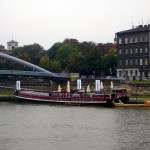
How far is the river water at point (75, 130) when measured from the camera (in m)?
35.8

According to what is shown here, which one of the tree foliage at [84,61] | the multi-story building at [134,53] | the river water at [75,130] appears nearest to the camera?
the river water at [75,130]

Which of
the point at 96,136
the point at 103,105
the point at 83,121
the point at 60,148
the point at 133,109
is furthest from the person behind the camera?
the point at 103,105

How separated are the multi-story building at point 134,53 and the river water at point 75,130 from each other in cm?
4084

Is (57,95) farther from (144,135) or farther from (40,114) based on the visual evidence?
(144,135)

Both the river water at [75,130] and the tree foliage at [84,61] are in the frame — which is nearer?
the river water at [75,130]

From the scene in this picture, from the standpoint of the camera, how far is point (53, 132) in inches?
1630

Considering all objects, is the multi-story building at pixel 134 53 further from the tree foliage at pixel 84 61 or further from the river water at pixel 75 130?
the river water at pixel 75 130

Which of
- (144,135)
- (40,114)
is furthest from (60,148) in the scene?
(40,114)

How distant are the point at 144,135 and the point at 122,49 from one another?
6464 centimetres

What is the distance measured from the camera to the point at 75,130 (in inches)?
1672

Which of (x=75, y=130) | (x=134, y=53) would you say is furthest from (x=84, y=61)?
(x=75, y=130)

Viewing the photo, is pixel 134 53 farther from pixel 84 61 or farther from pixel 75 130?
pixel 75 130

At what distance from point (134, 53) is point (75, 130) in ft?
196

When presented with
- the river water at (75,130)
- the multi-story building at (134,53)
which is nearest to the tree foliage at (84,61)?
the multi-story building at (134,53)
